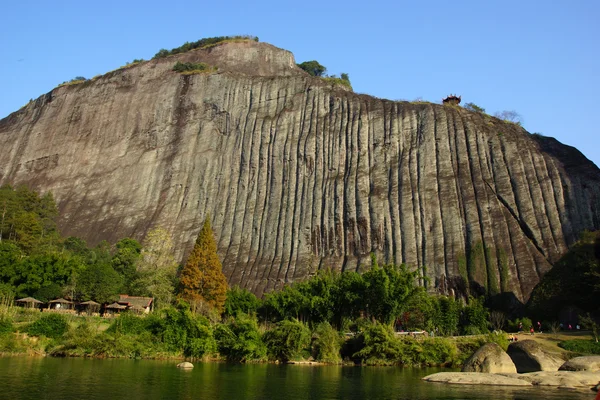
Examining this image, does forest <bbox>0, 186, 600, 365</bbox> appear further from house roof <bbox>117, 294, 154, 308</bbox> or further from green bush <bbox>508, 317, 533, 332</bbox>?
house roof <bbox>117, 294, 154, 308</bbox>

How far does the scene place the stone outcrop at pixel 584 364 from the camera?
26.8m

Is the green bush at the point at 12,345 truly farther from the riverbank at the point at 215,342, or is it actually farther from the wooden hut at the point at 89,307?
the wooden hut at the point at 89,307

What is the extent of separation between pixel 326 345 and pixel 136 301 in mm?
18737

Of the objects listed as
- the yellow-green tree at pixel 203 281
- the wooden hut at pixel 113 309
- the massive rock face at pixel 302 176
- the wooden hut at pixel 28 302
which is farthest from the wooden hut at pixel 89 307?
the massive rock face at pixel 302 176

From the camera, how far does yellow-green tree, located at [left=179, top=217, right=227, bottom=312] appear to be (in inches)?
1795

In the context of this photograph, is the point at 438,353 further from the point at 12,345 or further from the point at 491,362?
the point at 12,345

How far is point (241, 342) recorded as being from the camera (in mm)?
34906

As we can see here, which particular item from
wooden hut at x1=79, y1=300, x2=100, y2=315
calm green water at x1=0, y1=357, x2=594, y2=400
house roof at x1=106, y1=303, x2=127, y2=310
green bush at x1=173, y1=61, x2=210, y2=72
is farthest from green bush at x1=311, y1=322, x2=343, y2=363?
green bush at x1=173, y1=61, x2=210, y2=72

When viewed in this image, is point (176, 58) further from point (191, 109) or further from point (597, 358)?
point (597, 358)

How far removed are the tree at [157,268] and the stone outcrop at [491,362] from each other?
25201 millimetres

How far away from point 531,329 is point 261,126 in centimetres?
4037

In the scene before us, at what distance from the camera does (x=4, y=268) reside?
46.6 m

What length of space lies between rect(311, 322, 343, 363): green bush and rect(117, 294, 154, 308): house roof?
16484mm

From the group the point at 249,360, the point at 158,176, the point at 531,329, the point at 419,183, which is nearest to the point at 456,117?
the point at 419,183
